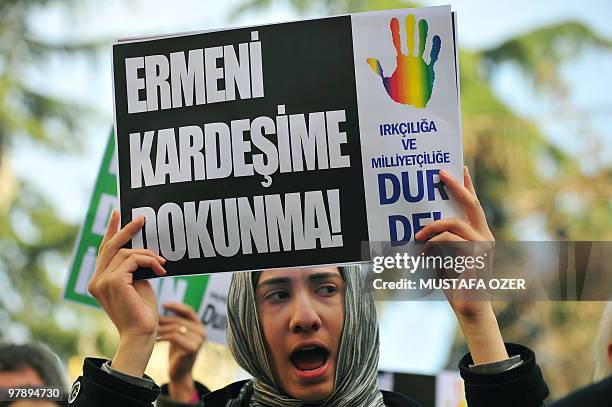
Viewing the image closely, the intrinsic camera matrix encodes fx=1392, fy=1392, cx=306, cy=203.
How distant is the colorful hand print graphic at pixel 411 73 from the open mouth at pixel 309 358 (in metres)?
0.66

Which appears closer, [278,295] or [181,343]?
[278,295]

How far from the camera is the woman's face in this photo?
3510 mm

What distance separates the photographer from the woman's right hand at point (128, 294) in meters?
3.44

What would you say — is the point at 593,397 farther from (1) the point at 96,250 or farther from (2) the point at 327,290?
(1) the point at 96,250

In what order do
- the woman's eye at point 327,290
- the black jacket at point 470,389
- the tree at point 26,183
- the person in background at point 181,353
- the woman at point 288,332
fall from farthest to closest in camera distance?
the tree at point 26,183
the person in background at point 181,353
the woman's eye at point 327,290
the woman at point 288,332
the black jacket at point 470,389

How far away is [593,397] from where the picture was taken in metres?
2.21

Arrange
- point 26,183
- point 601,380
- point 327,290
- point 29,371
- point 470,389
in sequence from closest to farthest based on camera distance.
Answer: point 601,380 → point 470,389 → point 327,290 → point 29,371 → point 26,183

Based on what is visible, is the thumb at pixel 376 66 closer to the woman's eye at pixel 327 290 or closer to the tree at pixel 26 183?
the woman's eye at pixel 327 290

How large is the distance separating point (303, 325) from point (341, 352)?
0.12m

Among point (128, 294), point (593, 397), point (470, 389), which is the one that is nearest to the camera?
point (593, 397)

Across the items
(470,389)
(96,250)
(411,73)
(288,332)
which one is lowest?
(470,389)

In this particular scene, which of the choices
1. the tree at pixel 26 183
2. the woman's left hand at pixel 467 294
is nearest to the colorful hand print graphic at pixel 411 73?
the woman's left hand at pixel 467 294

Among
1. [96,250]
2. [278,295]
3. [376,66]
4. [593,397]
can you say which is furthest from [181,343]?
[593,397]

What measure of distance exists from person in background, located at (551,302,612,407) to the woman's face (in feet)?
2.21
